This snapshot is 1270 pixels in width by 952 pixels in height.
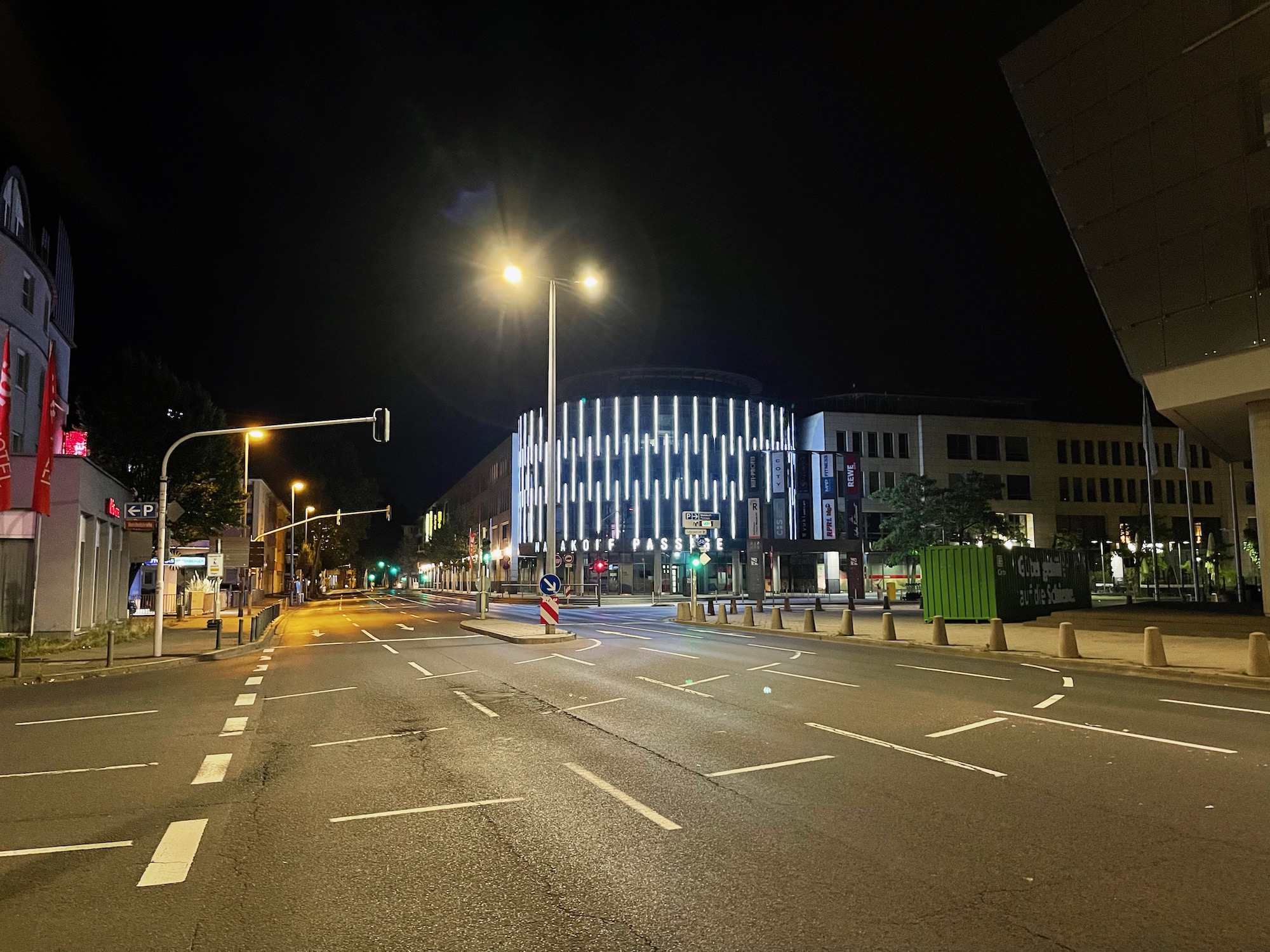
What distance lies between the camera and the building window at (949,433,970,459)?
3519 inches

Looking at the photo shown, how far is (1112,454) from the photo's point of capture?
305ft

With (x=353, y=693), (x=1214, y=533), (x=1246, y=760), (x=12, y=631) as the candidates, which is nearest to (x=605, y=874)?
(x=1246, y=760)

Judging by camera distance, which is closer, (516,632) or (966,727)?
(966,727)

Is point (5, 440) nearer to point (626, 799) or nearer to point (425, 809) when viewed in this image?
point (425, 809)

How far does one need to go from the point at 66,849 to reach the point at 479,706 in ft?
22.3

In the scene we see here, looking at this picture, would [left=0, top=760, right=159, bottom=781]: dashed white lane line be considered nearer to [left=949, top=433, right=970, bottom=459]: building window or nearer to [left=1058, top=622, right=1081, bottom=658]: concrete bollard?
[left=1058, top=622, right=1081, bottom=658]: concrete bollard

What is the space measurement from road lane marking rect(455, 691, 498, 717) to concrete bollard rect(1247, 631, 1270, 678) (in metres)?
13.2

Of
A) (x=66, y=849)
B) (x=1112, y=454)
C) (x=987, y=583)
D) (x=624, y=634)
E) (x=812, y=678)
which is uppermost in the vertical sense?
(x=1112, y=454)

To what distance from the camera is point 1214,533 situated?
8669cm

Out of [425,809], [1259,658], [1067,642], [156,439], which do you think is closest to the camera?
[425,809]

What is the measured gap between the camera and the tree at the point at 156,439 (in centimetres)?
4266

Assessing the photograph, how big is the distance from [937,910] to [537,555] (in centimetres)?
9117

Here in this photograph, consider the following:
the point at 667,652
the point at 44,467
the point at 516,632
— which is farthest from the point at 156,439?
the point at 667,652

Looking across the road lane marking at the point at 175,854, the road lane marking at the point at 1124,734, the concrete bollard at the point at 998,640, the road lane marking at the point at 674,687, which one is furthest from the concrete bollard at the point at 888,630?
the road lane marking at the point at 175,854
